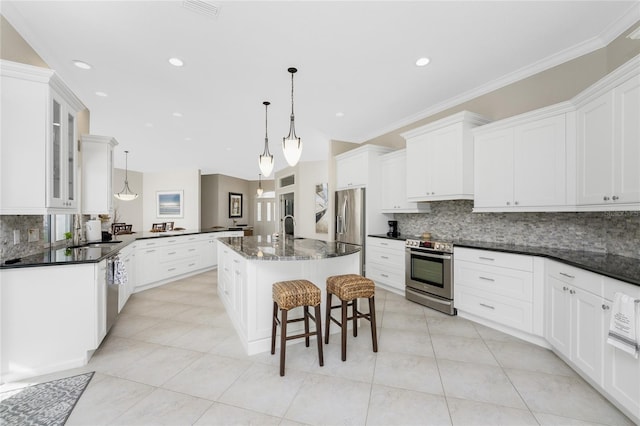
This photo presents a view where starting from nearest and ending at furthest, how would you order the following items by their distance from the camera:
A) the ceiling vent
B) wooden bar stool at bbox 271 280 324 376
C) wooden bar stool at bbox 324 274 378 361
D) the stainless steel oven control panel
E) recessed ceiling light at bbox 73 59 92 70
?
the ceiling vent < wooden bar stool at bbox 271 280 324 376 < wooden bar stool at bbox 324 274 378 361 < recessed ceiling light at bbox 73 59 92 70 < the stainless steel oven control panel

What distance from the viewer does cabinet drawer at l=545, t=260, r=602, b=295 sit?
185cm

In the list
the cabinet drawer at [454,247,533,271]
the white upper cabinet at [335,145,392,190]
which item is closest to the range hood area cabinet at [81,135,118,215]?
the white upper cabinet at [335,145,392,190]

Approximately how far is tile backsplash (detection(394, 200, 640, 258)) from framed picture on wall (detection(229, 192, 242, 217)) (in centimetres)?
698

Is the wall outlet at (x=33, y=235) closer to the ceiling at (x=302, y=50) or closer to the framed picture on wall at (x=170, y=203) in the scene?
the ceiling at (x=302, y=50)

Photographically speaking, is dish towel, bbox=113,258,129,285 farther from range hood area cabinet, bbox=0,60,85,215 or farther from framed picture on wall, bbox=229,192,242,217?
framed picture on wall, bbox=229,192,242,217

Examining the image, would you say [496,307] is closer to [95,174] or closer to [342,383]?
[342,383]

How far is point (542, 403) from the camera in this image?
1.79 metres

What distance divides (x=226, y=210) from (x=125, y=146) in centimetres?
384

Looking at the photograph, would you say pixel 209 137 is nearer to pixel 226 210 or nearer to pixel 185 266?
pixel 185 266

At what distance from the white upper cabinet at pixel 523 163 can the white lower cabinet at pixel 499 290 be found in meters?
0.61

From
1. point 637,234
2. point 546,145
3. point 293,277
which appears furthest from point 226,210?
point 637,234

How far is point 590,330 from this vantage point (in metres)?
1.89

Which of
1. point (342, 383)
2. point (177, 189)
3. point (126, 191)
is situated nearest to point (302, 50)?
point (342, 383)

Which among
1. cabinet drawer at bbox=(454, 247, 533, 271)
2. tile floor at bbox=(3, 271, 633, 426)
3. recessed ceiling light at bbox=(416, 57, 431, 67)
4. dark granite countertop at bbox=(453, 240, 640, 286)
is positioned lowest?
tile floor at bbox=(3, 271, 633, 426)
